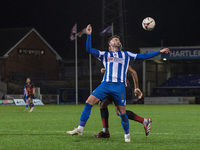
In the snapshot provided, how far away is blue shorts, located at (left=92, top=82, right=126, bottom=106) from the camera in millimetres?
9734

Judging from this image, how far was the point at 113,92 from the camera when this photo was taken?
972 cm

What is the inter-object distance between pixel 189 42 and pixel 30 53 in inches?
1062

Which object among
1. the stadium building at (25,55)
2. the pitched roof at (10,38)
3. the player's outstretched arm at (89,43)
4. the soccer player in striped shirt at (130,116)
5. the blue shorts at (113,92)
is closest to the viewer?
the player's outstretched arm at (89,43)

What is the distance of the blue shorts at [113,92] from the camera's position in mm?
9734

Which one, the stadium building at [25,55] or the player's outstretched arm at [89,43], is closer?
the player's outstretched arm at [89,43]

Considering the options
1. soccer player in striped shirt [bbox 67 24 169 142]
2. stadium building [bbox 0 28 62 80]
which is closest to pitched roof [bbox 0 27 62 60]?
stadium building [bbox 0 28 62 80]

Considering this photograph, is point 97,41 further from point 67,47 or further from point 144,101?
point 144,101

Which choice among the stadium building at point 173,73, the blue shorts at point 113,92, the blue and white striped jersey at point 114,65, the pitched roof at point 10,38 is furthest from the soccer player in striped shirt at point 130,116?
the pitched roof at point 10,38

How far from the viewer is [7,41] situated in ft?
191

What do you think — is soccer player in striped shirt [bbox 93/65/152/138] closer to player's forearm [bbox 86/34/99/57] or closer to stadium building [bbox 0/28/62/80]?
player's forearm [bbox 86/34/99/57]

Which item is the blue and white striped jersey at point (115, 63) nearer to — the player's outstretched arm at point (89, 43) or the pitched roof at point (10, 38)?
the player's outstretched arm at point (89, 43)

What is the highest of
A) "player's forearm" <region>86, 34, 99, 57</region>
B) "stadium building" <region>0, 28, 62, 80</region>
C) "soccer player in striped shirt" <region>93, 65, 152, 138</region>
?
"stadium building" <region>0, 28, 62, 80</region>

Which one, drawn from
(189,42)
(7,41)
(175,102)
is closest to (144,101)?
(175,102)

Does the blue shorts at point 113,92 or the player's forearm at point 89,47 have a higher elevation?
the player's forearm at point 89,47
